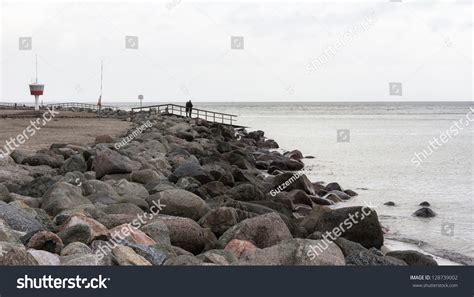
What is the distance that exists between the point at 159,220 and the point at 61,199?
1802 millimetres

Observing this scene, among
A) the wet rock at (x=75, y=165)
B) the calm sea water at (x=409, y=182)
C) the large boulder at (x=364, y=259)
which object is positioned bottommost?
the calm sea water at (x=409, y=182)

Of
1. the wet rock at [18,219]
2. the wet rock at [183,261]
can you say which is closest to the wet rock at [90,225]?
the wet rock at [18,219]

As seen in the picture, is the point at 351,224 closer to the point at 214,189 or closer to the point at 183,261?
the point at 214,189

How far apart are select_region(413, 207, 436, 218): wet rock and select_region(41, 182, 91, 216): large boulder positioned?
7901mm

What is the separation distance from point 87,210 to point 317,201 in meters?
7.63

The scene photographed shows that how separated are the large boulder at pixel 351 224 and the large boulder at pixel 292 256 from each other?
86.6 inches

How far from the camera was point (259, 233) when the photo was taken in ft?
24.4

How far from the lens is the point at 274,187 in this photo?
591 inches

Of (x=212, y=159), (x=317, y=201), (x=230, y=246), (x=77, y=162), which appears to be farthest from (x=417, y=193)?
(x=230, y=246)

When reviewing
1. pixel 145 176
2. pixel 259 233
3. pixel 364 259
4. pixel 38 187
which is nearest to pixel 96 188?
pixel 38 187

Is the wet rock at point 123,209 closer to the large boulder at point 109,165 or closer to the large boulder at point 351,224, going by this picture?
the large boulder at point 351,224

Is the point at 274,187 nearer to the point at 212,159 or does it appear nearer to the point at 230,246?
the point at 212,159

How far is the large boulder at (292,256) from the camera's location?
6328 millimetres

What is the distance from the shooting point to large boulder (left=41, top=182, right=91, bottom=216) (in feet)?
27.4
